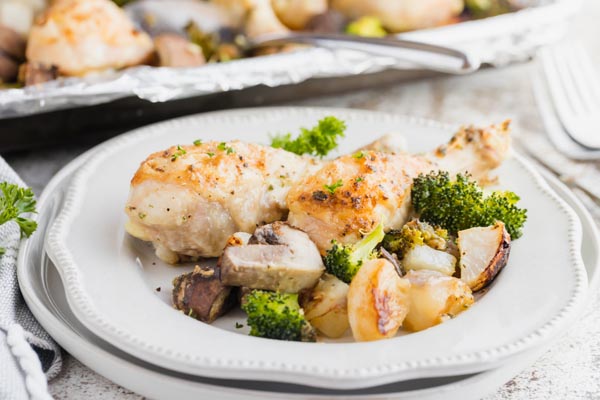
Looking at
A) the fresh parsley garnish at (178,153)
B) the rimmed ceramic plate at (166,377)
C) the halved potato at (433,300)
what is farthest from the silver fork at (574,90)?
the fresh parsley garnish at (178,153)

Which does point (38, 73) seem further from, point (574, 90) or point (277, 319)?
point (574, 90)

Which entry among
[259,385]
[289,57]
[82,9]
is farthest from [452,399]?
[82,9]

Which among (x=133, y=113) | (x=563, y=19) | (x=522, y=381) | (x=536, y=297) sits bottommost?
(x=133, y=113)

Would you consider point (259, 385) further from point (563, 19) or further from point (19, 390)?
point (563, 19)

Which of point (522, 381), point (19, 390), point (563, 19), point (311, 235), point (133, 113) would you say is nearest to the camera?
point (19, 390)

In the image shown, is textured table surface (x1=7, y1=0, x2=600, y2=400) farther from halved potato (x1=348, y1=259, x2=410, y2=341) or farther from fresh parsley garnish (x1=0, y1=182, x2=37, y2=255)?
fresh parsley garnish (x1=0, y1=182, x2=37, y2=255)

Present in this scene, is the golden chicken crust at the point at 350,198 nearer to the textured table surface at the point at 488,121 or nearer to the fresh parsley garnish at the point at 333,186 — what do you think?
the fresh parsley garnish at the point at 333,186

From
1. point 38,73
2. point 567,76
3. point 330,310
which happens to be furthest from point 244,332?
point 567,76
